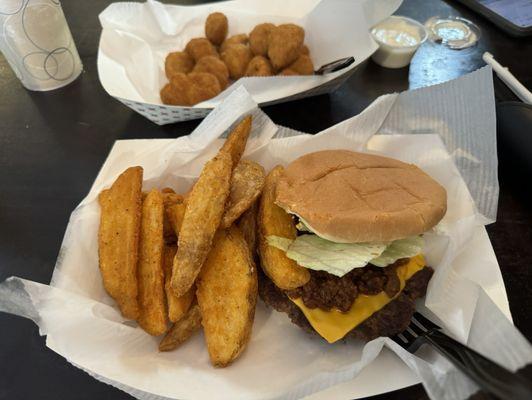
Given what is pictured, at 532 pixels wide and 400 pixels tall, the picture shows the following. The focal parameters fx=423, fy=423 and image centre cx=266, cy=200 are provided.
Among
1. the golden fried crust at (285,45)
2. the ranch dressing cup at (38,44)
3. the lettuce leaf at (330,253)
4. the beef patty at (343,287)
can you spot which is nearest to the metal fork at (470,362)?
the beef patty at (343,287)

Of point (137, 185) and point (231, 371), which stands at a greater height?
point (137, 185)

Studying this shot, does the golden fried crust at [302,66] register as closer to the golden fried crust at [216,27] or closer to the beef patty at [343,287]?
the golden fried crust at [216,27]

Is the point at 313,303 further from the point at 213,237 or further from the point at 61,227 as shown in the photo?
the point at 61,227

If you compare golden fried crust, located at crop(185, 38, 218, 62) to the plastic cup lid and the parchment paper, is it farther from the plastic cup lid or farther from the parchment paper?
the plastic cup lid

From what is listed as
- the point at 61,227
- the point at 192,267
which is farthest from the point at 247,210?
the point at 61,227

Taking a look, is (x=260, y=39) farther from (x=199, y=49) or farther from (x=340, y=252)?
(x=340, y=252)

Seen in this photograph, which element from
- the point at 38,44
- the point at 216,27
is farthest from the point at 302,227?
the point at 38,44
